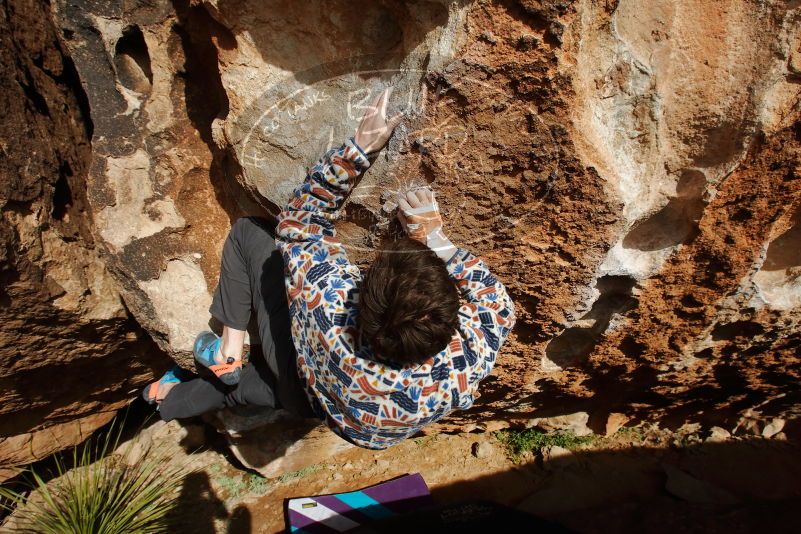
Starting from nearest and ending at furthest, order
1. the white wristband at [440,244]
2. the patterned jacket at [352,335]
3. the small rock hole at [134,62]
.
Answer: the patterned jacket at [352,335], the white wristband at [440,244], the small rock hole at [134,62]

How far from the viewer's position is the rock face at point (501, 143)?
1.53 meters

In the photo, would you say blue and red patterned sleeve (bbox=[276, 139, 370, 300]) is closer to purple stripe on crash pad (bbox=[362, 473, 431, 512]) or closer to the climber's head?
the climber's head

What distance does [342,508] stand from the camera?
9.52 feet

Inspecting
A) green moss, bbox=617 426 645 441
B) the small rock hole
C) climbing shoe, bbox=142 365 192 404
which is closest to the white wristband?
the small rock hole

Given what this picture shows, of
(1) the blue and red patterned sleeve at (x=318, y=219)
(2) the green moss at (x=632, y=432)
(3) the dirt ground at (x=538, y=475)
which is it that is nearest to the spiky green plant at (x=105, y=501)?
(3) the dirt ground at (x=538, y=475)

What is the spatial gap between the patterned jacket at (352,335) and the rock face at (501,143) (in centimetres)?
17

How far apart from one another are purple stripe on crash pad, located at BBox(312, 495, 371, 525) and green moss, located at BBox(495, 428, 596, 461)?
1002 millimetres

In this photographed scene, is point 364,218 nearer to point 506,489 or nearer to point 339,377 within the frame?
point 339,377

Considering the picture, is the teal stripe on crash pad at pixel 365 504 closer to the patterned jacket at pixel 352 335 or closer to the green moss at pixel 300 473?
the green moss at pixel 300 473

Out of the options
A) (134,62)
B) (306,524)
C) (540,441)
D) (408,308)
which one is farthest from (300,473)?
(134,62)

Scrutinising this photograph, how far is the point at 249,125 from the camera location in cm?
173

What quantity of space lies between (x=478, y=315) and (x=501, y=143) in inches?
21.8

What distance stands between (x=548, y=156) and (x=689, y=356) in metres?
1.47

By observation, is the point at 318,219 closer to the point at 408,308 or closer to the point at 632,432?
the point at 408,308
